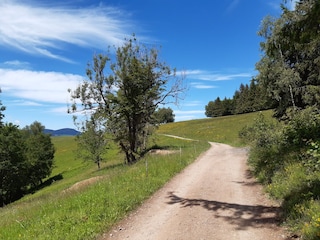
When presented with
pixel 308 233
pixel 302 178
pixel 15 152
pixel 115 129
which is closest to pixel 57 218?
pixel 308 233

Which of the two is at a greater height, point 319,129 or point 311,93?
point 311,93

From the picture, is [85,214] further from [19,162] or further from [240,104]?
[240,104]

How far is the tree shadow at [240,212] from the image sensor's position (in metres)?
7.62

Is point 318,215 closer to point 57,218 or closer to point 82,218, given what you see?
point 82,218

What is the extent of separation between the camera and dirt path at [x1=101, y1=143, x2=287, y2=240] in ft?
23.6

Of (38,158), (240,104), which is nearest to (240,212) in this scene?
(38,158)

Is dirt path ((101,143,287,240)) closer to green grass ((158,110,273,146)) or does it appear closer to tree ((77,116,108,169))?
tree ((77,116,108,169))

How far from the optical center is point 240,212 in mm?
8648

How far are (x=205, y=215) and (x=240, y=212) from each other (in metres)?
1.06

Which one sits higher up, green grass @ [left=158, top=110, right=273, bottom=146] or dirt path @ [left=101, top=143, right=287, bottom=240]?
green grass @ [left=158, top=110, right=273, bottom=146]

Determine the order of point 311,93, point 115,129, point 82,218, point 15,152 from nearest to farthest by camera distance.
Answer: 1. point 82,218
2. point 311,93
3. point 115,129
4. point 15,152

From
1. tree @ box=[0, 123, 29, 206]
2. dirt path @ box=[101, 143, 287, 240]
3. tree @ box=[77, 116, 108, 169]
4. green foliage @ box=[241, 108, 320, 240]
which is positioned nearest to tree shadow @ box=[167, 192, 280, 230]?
dirt path @ box=[101, 143, 287, 240]

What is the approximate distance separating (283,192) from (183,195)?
3702 mm

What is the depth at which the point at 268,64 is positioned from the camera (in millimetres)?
27922
